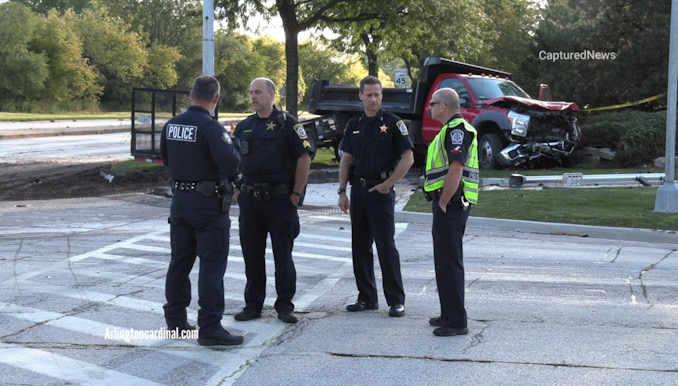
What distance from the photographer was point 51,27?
56000 millimetres

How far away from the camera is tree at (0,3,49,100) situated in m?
50.9

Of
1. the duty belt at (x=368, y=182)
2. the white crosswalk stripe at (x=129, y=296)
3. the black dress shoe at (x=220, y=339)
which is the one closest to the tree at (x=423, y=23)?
the white crosswalk stripe at (x=129, y=296)

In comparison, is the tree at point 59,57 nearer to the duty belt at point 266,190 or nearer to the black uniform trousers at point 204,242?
the duty belt at point 266,190

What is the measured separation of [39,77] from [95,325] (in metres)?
50.8

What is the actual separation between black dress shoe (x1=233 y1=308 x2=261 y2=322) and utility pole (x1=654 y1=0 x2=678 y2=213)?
8.05 m

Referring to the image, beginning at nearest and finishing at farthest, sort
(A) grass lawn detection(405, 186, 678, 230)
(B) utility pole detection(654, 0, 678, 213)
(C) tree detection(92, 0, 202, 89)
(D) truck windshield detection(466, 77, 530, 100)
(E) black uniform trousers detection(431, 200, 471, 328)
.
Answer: (E) black uniform trousers detection(431, 200, 471, 328) < (A) grass lawn detection(405, 186, 678, 230) < (B) utility pole detection(654, 0, 678, 213) < (D) truck windshield detection(466, 77, 530, 100) < (C) tree detection(92, 0, 202, 89)

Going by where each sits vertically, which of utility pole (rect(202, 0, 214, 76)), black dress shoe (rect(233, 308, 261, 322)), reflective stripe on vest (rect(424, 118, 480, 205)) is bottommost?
black dress shoe (rect(233, 308, 261, 322))

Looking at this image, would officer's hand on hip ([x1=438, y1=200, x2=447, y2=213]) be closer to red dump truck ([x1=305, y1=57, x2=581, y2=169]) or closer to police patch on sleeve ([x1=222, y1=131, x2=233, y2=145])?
police patch on sleeve ([x1=222, y1=131, x2=233, y2=145])

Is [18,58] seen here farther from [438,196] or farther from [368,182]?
[438,196]


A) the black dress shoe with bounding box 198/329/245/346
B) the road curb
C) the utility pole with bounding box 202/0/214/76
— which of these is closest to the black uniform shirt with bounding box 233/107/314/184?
the black dress shoe with bounding box 198/329/245/346

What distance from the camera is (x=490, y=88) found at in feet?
58.8

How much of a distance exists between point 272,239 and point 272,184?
46 cm

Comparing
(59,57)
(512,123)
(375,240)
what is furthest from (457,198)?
(59,57)

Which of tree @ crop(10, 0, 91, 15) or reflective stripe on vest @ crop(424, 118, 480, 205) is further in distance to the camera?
tree @ crop(10, 0, 91, 15)
